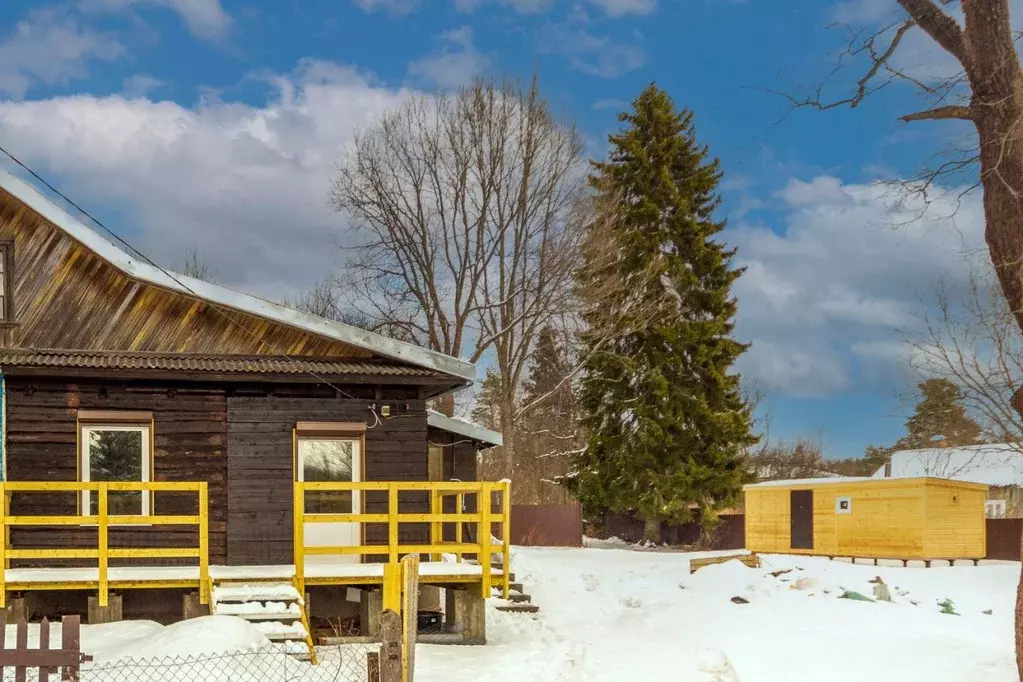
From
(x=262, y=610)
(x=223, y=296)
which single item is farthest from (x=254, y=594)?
(x=223, y=296)

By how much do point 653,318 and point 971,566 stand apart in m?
11.9

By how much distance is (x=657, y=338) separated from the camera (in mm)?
33969

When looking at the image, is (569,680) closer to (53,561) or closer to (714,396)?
(53,561)

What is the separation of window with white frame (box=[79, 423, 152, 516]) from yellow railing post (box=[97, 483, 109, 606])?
2.45 meters

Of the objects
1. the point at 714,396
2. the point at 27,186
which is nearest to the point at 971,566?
the point at 714,396

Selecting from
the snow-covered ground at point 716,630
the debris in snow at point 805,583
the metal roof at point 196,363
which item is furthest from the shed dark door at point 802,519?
the metal roof at point 196,363

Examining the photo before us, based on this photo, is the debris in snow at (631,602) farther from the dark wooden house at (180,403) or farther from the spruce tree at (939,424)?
the spruce tree at (939,424)

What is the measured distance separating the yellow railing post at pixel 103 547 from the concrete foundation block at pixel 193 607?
0.95 m

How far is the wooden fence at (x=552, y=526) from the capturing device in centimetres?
3391

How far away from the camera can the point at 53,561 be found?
1564cm

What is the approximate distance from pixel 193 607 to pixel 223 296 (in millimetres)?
4689

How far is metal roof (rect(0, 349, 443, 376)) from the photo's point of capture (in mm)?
15422

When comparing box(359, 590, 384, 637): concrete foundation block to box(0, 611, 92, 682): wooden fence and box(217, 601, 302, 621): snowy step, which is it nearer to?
box(217, 601, 302, 621): snowy step

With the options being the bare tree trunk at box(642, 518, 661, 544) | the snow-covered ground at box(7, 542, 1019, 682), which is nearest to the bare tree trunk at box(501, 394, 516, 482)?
the bare tree trunk at box(642, 518, 661, 544)
